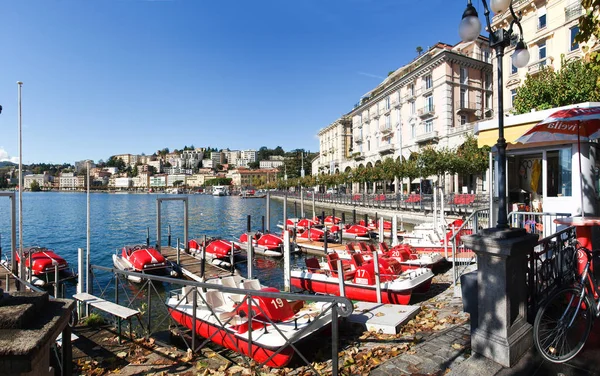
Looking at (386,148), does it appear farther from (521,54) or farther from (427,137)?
(521,54)

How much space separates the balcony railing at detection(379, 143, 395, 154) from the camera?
5197cm

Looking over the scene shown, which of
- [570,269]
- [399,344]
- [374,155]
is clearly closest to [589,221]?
[570,269]

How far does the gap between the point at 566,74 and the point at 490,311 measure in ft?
59.4

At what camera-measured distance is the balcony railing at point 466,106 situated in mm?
41875

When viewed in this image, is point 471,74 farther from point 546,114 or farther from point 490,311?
point 490,311

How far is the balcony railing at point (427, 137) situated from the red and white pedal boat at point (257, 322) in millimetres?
37827

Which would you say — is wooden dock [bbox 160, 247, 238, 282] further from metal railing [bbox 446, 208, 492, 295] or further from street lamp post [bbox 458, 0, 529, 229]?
street lamp post [bbox 458, 0, 529, 229]

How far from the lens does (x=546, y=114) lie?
7.16 meters

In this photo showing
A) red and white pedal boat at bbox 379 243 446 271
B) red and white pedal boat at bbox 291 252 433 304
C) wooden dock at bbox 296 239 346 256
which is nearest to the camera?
red and white pedal boat at bbox 291 252 433 304

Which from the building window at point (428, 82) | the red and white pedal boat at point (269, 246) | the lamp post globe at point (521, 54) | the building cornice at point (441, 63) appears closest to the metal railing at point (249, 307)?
the lamp post globe at point (521, 54)

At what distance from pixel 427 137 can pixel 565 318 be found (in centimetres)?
4151

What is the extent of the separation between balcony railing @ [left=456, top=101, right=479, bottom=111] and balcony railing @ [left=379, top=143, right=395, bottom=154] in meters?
11.8

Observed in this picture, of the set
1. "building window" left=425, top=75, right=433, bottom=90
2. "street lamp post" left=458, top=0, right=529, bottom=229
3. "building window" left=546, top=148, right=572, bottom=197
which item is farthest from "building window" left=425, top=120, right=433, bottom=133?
"street lamp post" left=458, top=0, right=529, bottom=229

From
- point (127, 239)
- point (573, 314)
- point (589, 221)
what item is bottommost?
point (127, 239)
